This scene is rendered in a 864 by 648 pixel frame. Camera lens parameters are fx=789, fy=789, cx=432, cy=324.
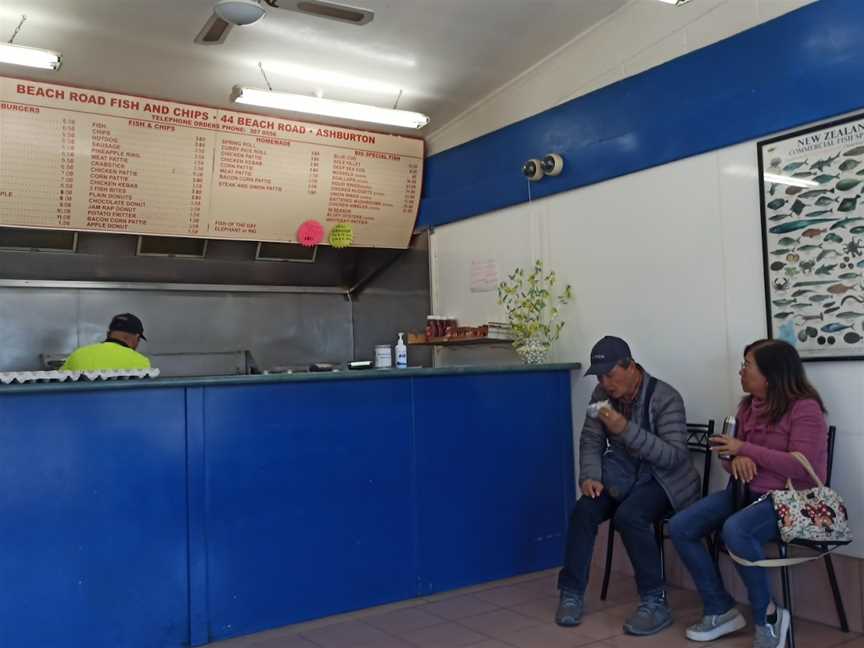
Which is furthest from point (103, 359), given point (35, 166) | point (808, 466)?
point (808, 466)

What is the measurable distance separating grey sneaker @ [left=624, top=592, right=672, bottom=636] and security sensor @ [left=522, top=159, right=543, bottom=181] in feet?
8.06

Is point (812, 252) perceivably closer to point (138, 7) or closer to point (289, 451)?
point (289, 451)

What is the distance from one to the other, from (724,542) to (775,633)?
1.18 ft

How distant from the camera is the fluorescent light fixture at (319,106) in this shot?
4.25 meters

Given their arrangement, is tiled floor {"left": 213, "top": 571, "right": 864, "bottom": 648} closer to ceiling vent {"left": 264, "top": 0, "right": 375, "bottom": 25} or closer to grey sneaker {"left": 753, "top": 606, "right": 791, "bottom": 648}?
grey sneaker {"left": 753, "top": 606, "right": 791, "bottom": 648}

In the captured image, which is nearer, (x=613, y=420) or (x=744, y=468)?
(x=744, y=468)

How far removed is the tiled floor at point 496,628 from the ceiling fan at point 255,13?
2598 millimetres

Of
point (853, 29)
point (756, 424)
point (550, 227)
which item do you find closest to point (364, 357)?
point (550, 227)

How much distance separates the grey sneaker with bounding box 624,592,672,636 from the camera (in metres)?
3.18

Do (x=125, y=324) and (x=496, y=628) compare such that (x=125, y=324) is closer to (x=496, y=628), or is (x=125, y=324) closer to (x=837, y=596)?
(x=496, y=628)

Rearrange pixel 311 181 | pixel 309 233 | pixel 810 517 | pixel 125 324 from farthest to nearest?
1. pixel 309 233
2. pixel 311 181
3. pixel 125 324
4. pixel 810 517

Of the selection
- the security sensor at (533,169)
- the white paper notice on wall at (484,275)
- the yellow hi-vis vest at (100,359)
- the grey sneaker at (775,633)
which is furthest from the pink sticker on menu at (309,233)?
the grey sneaker at (775,633)

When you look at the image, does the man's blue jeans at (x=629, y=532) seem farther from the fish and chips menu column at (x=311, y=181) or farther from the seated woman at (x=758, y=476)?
the fish and chips menu column at (x=311, y=181)

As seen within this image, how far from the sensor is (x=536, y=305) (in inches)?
180
